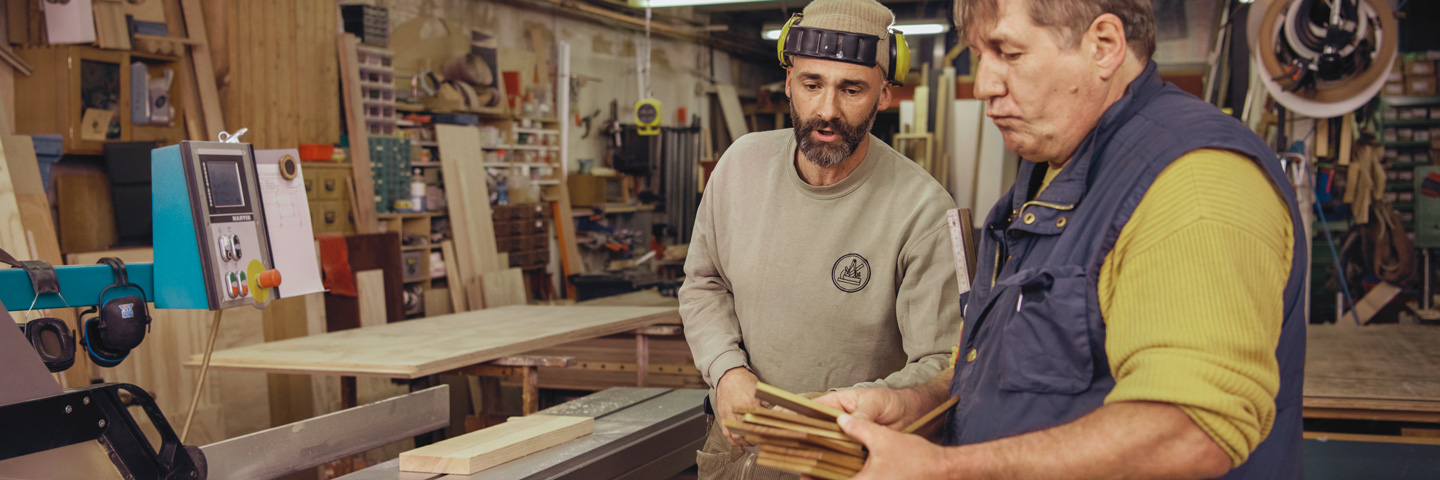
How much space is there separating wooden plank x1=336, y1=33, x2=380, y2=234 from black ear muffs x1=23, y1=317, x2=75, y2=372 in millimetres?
4654

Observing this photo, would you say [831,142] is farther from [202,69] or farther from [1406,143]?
[1406,143]

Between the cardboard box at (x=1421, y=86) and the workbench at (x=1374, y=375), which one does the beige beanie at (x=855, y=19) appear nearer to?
the workbench at (x=1374, y=375)

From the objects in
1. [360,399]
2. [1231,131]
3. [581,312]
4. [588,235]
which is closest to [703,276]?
[1231,131]

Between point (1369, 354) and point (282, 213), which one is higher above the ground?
point (282, 213)

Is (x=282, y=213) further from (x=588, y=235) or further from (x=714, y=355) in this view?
(x=588, y=235)

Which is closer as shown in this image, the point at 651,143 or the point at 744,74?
the point at 651,143

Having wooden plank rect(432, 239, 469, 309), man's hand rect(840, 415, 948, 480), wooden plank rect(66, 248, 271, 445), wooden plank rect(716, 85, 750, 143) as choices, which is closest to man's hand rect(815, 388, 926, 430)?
man's hand rect(840, 415, 948, 480)

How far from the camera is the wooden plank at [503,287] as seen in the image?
711cm

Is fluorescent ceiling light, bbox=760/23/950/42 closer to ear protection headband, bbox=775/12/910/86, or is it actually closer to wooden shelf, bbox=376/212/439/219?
wooden shelf, bbox=376/212/439/219

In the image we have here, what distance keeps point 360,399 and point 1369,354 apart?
4.91 m

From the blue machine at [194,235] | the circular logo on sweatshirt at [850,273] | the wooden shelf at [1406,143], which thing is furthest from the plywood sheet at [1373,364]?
the wooden shelf at [1406,143]

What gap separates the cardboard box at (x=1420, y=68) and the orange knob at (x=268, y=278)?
9.08 metres

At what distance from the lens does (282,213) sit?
202cm

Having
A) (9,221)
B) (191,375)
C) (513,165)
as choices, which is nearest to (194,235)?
(9,221)
